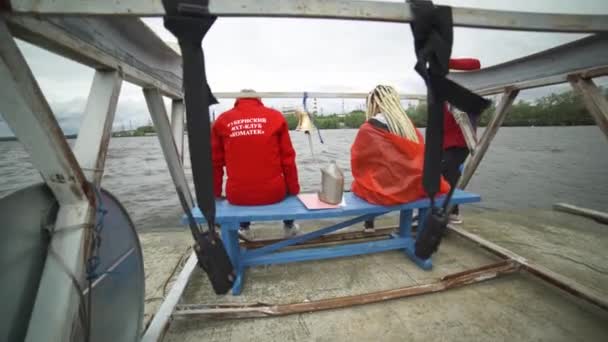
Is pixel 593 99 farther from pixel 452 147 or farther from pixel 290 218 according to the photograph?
pixel 290 218

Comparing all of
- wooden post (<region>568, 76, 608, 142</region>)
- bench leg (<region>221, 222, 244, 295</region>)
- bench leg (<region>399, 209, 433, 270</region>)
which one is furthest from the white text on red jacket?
wooden post (<region>568, 76, 608, 142</region>)

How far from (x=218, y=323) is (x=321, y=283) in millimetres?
1013

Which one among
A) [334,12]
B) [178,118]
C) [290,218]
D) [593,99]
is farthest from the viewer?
[178,118]

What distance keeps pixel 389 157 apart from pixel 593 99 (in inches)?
64.7

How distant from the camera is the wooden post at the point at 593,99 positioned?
1.85 meters

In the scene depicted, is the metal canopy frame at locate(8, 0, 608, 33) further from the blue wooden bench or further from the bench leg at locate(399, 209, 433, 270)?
the bench leg at locate(399, 209, 433, 270)

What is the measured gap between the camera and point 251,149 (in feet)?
7.23

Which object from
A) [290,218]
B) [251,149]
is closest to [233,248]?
[290,218]

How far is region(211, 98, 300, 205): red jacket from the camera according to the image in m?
2.21

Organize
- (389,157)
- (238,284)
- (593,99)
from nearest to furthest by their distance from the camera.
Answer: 1. (593,99)
2. (389,157)
3. (238,284)

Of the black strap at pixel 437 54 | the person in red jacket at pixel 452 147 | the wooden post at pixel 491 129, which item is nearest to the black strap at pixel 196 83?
the black strap at pixel 437 54

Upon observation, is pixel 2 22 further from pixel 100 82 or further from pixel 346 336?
pixel 346 336

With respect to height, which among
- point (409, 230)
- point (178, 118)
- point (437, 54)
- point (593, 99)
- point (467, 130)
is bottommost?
point (409, 230)

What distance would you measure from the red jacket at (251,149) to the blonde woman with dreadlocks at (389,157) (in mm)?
826
